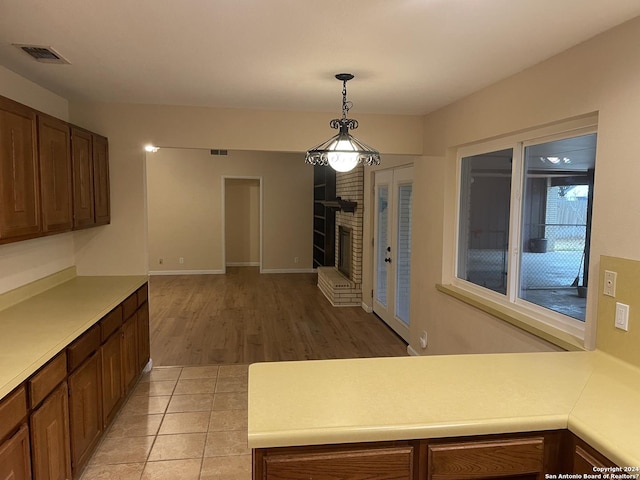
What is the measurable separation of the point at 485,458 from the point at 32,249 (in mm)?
3152

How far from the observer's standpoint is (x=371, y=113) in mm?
4078

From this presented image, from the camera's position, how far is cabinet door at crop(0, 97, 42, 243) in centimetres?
228

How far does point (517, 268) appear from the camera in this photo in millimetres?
3033

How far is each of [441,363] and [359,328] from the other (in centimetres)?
370

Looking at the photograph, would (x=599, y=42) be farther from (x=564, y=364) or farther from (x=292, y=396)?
(x=292, y=396)

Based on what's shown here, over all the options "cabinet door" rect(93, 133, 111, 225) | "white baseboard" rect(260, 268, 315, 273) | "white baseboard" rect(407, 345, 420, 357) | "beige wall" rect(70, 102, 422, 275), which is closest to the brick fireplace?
"white baseboard" rect(407, 345, 420, 357)

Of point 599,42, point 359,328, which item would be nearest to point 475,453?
point 599,42

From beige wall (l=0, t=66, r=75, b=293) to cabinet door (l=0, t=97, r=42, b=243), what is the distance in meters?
0.45

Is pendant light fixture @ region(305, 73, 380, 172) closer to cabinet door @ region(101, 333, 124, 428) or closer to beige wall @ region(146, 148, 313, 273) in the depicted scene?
cabinet door @ region(101, 333, 124, 428)

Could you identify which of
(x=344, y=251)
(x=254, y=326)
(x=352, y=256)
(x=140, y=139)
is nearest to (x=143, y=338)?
(x=140, y=139)

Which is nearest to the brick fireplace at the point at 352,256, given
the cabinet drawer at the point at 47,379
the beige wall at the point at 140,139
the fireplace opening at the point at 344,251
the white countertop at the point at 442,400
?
the fireplace opening at the point at 344,251

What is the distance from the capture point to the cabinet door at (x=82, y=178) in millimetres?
3131

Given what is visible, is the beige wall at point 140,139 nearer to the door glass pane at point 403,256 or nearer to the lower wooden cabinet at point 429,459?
the door glass pane at point 403,256

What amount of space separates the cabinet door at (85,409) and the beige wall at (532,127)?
8.34 feet
